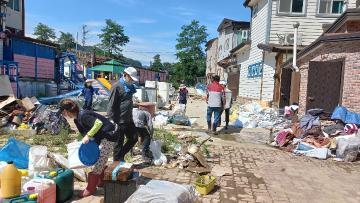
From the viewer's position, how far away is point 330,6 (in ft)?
65.3

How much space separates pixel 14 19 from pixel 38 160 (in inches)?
804

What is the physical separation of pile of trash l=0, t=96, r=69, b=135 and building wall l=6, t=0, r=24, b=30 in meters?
12.3

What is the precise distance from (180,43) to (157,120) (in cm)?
5773

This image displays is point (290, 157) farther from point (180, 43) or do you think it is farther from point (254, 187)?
point (180, 43)

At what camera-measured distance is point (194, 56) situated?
223ft

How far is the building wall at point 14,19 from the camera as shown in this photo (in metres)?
22.4

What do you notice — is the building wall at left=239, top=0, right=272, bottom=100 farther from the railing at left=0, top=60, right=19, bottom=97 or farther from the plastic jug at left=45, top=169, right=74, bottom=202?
the plastic jug at left=45, top=169, right=74, bottom=202

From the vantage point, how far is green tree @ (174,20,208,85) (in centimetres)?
6619

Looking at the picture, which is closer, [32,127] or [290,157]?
[290,157]

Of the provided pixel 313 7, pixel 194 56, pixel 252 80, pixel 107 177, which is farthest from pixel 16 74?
pixel 194 56

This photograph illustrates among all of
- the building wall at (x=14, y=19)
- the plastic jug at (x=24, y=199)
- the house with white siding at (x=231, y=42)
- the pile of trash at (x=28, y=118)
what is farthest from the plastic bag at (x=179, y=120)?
the house with white siding at (x=231, y=42)

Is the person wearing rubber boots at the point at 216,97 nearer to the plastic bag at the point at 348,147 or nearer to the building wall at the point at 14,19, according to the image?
the plastic bag at the point at 348,147

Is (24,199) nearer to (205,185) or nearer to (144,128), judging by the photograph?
(205,185)

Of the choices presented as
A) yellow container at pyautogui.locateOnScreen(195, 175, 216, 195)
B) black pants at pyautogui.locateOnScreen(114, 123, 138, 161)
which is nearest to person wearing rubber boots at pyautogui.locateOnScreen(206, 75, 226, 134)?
black pants at pyautogui.locateOnScreen(114, 123, 138, 161)
